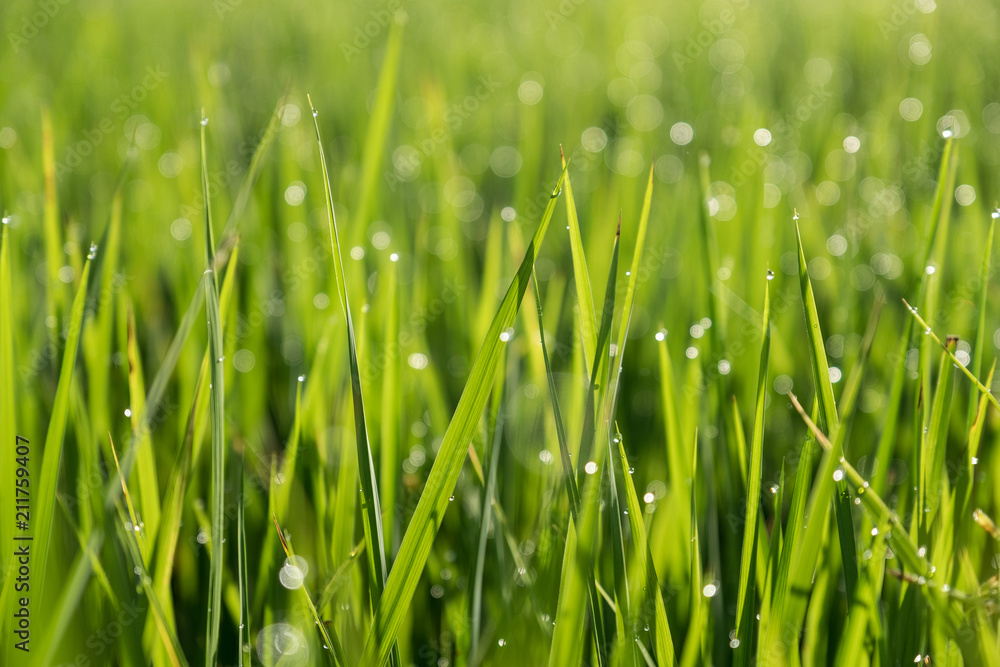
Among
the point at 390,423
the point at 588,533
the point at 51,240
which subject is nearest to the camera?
the point at 588,533

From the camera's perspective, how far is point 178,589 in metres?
0.55

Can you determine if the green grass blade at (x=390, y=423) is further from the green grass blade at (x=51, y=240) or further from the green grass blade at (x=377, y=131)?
the green grass blade at (x=51, y=240)

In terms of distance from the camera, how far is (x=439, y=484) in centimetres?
36

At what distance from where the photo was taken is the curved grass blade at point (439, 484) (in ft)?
1.18

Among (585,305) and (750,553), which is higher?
(585,305)

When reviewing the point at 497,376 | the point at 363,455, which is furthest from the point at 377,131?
the point at 363,455

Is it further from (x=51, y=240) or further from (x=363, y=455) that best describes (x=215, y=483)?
(x=51, y=240)

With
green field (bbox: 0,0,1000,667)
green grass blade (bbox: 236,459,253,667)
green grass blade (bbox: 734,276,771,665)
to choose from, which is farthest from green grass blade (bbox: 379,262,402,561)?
green grass blade (bbox: 734,276,771,665)

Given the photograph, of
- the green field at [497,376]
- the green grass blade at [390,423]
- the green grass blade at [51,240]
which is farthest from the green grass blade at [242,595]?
the green grass blade at [51,240]

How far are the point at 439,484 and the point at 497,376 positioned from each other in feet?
0.59

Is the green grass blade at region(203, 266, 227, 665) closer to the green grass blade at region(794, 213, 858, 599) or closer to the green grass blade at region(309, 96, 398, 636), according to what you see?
the green grass blade at region(309, 96, 398, 636)

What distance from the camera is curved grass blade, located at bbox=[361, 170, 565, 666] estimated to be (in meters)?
0.36

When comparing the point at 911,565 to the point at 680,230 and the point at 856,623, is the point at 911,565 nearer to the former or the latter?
the point at 856,623

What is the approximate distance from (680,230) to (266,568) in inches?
28.0
